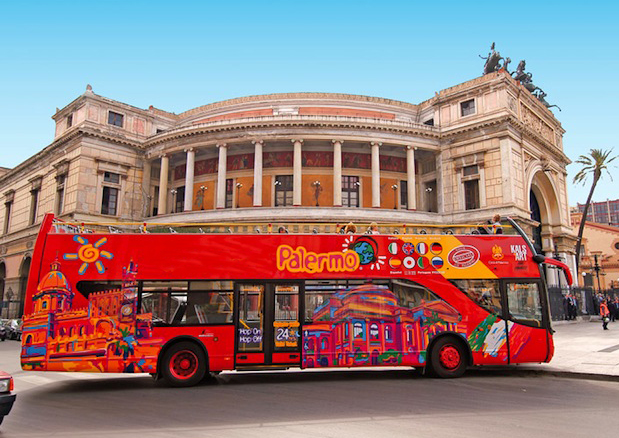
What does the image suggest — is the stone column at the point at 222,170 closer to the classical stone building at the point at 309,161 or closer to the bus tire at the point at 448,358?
the classical stone building at the point at 309,161

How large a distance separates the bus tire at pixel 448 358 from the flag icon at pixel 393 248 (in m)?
2.21

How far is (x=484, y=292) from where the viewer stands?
10.4m

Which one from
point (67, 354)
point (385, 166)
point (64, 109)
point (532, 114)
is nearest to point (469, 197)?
point (385, 166)

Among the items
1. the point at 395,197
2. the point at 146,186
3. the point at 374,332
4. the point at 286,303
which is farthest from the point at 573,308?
the point at 146,186

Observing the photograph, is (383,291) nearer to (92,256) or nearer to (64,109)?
(92,256)

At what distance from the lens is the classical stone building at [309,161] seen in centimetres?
3212

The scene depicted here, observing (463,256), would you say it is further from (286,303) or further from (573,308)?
(573,308)

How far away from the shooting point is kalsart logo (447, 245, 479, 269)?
10367mm

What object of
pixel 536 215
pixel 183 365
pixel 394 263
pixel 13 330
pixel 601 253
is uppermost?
pixel 536 215

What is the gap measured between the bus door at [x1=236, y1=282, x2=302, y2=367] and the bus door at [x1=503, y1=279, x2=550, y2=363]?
4.90m

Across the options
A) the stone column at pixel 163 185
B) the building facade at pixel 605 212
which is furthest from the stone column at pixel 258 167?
the building facade at pixel 605 212

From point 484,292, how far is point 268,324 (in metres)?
5.02

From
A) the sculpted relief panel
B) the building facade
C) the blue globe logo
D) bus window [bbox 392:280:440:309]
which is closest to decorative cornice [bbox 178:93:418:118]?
the sculpted relief panel

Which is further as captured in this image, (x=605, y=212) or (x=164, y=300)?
(x=605, y=212)
